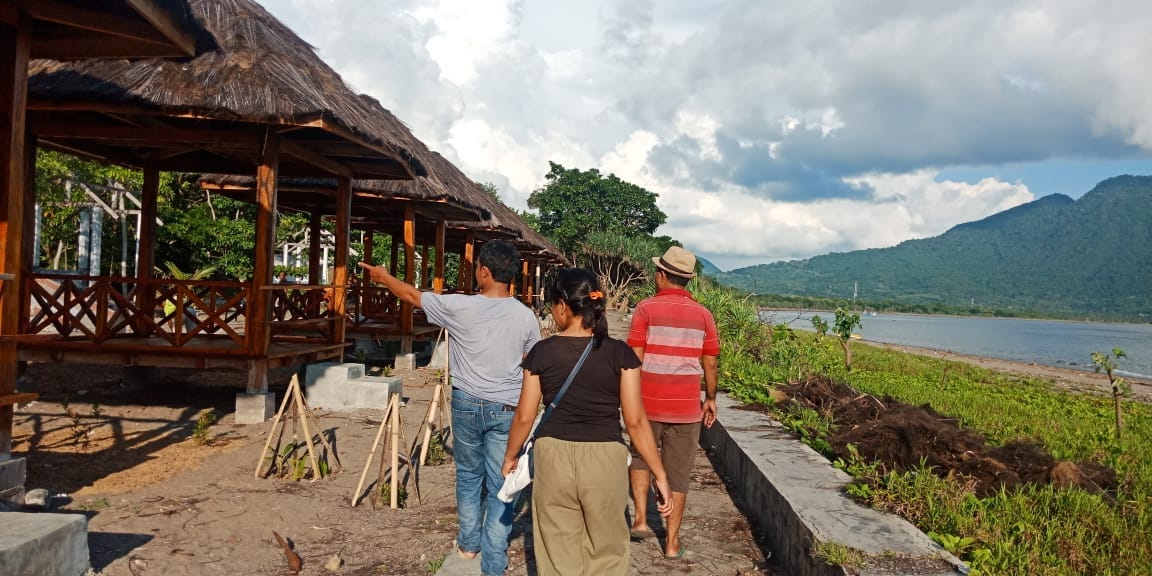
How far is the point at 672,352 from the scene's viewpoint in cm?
422

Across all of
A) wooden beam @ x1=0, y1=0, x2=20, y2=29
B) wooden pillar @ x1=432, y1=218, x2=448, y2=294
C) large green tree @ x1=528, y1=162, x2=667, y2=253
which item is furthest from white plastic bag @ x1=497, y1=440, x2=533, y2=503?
large green tree @ x1=528, y1=162, x2=667, y2=253

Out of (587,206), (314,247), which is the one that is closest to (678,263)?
(314,247)

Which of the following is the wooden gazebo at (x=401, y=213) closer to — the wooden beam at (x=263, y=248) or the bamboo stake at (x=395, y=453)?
the wooden beam at (x=263, y=248)

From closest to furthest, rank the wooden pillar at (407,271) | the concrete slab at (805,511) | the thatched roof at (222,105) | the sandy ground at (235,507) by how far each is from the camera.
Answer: the concrete slab at (805,511), the sandy ground at (235,507), the thatched roof at (222,105), the wooden pillar at (407,271)

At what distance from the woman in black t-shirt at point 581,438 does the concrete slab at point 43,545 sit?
193cm

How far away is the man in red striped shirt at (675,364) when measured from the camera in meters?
4.21

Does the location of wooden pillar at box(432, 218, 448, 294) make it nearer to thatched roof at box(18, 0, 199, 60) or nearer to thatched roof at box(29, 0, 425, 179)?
thatched roof at box(29, 0, 425, 179)

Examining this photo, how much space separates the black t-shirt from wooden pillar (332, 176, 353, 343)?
693 centimetres

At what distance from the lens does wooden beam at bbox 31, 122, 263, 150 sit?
7.44m

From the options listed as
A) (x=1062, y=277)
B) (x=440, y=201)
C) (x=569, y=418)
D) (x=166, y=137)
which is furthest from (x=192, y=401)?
(x=1062, y=277)

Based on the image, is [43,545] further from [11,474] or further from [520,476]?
[520,476]

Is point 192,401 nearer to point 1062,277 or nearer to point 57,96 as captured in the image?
point 57,96

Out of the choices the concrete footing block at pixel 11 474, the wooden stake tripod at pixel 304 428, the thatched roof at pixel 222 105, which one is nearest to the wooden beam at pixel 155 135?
the thatched roof at pixel 222 105

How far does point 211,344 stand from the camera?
8.66 metres
